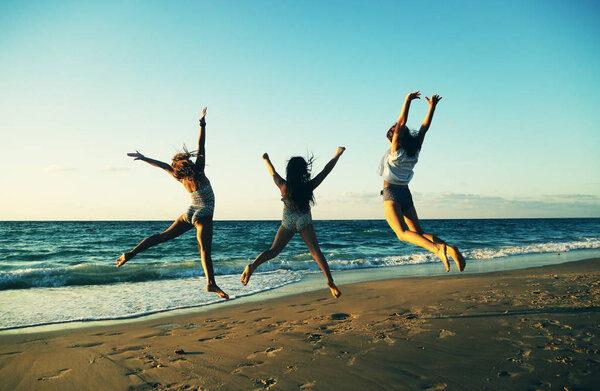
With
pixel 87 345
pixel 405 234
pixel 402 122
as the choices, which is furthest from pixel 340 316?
pixel 87 345

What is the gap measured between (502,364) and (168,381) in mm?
3454

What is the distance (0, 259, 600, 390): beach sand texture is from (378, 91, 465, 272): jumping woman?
125cm

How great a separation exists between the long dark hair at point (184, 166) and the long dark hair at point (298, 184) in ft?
4.19

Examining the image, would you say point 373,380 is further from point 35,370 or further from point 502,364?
point 35,370

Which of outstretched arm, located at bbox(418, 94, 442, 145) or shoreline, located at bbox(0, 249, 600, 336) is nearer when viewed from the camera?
outstretched arm, located at bbox(418, 94, 442, 145)

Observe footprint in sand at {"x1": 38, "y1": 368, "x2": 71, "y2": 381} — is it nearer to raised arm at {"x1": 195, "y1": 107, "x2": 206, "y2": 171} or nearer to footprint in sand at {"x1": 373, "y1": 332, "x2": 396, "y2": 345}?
raised arm at {"x1": 195, "y1": 107, "x2": 206, "y2": 171}

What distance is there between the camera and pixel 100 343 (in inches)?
226

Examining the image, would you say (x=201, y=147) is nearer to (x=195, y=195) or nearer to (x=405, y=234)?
(x=195, y=195)

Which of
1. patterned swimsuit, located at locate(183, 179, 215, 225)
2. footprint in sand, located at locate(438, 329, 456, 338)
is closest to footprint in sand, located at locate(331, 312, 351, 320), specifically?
footprint in sand, located at locate(438, 329, 456, 338)

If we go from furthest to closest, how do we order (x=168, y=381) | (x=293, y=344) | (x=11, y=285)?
(x=11, y=285)
(x=293, y=344)
(x=168, y=381)

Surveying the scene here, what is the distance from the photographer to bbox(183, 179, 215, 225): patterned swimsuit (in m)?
5.26

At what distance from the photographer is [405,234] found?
4.71 m

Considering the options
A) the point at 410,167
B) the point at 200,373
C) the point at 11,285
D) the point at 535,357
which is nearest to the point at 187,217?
the point at 200,373

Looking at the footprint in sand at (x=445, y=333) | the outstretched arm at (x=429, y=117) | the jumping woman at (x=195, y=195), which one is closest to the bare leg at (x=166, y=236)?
the jumping woman at (x=195, y=195)
